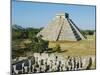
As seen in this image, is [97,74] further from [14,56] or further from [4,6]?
[4,6]

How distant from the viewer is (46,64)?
2.74 meters

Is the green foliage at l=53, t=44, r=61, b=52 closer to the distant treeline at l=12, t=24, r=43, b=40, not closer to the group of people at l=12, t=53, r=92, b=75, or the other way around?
the group of people at l=12, t=53, r=92, b=75

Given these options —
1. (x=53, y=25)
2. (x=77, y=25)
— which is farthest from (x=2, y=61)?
(x=77, y=25)

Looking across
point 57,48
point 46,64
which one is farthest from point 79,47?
point 46,64

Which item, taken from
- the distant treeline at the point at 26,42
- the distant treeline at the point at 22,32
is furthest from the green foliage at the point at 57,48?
the distant treeline at the point at 22,32

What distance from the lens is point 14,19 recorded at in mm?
2621

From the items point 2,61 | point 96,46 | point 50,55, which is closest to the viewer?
point 2,61

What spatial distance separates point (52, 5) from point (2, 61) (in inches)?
33.3

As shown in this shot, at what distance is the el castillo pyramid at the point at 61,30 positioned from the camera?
9.04 ft

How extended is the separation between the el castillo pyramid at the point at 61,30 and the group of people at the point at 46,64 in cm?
22

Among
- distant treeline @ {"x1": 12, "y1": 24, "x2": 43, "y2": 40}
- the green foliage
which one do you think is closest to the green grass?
the green foliage

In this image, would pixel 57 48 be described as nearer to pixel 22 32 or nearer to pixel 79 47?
pixel 79 47

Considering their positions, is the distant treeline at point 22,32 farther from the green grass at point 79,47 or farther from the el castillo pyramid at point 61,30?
the green grass at point 79,47

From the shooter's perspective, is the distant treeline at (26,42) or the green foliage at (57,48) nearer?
the distant treeline at (26,42)
